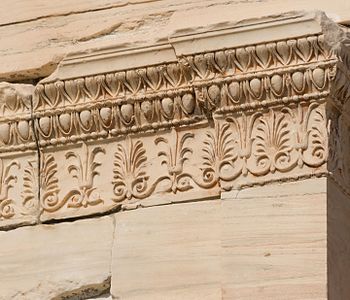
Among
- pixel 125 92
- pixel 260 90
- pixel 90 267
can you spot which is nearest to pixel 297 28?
pixel 260 90

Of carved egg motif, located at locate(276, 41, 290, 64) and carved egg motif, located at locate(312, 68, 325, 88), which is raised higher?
carved egg motif, located at locate(276, 41, 290, 64)

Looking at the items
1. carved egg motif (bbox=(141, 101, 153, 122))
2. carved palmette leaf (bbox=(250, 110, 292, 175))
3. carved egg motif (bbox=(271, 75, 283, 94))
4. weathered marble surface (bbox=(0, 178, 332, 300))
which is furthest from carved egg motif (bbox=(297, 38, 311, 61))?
carved egg motif (bbox=(141, 101, 153, 122))

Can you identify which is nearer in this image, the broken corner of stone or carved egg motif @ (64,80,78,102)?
the broken corner of stone

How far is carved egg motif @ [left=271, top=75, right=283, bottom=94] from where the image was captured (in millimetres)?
7199

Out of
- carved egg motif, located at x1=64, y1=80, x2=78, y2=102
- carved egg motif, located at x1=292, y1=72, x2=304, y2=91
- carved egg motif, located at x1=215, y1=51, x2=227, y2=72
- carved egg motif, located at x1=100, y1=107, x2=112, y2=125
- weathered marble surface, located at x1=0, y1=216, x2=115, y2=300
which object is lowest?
weathered marble surface, located at x1=0, y1=216, x2=115, y2=300

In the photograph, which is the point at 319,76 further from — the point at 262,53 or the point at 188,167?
the point at 188,167

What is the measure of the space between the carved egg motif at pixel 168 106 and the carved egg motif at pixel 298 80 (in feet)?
1.79

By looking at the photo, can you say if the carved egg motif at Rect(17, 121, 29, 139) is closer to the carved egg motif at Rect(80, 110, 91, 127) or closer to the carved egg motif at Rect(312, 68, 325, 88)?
the carved egg motif at Rect(80, 110, 91, 127)

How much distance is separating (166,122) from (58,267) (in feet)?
2.42

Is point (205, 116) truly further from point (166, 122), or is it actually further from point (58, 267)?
point (58, 267)

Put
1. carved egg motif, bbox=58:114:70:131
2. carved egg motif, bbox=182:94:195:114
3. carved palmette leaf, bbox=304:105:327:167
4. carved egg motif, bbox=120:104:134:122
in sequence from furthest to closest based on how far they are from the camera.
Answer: carved egg motif, bbox=58:114:70:131, carved egg motif, bbox=120:104:134:122, carved egg motif, bbox=182:94:195:114, carved palmette leaf, bbox=304:105:327:167

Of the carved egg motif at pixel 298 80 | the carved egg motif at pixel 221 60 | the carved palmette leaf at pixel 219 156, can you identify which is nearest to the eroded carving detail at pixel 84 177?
the carved palmette leaf at pixel 219 156

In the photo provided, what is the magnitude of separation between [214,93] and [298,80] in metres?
0.35

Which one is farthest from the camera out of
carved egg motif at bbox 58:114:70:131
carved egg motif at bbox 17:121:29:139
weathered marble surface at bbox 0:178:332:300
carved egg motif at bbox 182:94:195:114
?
carved egg motif at bbox 17:121:29:139
